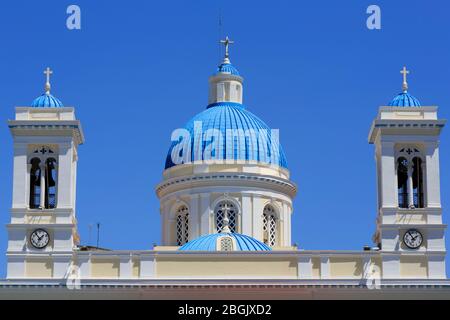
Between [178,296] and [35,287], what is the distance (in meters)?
6.95

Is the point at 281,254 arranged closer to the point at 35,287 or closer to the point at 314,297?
the point at 314,297

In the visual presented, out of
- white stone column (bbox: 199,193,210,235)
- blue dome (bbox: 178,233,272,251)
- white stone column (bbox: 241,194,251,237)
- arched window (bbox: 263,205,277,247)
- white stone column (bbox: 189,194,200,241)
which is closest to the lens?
blue dome (bbox: 178,233,272,251)

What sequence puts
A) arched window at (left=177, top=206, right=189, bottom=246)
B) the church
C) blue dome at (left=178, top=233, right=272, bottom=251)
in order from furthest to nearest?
1. arched window at (left=177, top=206, right=189, bottom=246)
2. blue dome at (left=178, top=233, right=272, bottom=251)
3. the church

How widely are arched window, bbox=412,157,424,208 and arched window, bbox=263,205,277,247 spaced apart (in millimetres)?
13103

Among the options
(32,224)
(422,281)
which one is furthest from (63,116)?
(422,281)

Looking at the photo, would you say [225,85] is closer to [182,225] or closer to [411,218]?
[182,225]

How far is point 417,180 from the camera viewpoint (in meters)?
94.2

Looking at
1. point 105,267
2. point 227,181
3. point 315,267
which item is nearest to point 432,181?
point 315,267

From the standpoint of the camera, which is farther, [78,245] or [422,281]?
[78,245]

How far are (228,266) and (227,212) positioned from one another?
11798 millimetres

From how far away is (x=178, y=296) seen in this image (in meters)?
91.2

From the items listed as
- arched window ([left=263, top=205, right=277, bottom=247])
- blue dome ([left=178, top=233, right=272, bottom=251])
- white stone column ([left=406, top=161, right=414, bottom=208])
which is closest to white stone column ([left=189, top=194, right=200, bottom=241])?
arched window ([left=263, top=205, right=277, bottom=247])

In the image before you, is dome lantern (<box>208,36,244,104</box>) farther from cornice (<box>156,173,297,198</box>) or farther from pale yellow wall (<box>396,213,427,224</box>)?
pale yellow wall (<box>396,213,427,224</box>)

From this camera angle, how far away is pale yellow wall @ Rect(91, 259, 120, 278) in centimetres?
9219
